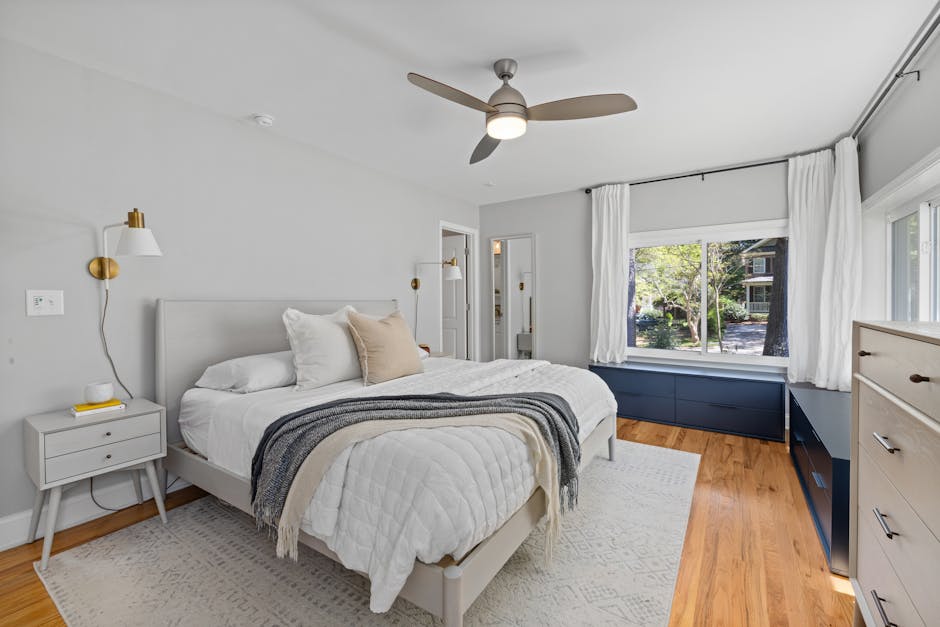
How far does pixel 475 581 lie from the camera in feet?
4.55

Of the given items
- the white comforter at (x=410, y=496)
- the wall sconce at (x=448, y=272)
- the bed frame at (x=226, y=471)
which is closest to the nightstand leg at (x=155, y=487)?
the bed frame at (x=226, y=471)

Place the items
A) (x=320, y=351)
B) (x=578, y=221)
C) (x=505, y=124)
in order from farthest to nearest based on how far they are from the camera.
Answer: (x=578, y=221) → (x=320, y=351) → (x=505, y=124)

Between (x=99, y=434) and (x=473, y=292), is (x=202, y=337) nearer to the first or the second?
(x=99, y=434)

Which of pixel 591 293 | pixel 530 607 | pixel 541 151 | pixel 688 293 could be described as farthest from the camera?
pixel 591 293

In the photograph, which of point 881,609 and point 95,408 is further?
point 95,408

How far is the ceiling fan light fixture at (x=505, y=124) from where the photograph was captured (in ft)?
7.17

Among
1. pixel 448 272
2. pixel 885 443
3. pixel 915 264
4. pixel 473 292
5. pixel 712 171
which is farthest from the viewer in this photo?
pixel 473 292

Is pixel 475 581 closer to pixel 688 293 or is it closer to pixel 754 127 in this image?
pixel 754 127

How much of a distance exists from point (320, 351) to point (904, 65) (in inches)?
138

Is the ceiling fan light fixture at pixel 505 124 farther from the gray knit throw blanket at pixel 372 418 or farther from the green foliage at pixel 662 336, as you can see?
the green foliage at pixel 662 336

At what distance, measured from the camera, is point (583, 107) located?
2.17 m

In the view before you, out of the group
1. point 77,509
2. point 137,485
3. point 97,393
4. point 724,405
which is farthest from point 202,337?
point 724,405

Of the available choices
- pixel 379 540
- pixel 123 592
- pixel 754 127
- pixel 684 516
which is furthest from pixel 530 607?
pixel 754 127

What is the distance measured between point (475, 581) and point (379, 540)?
342 millimetres
